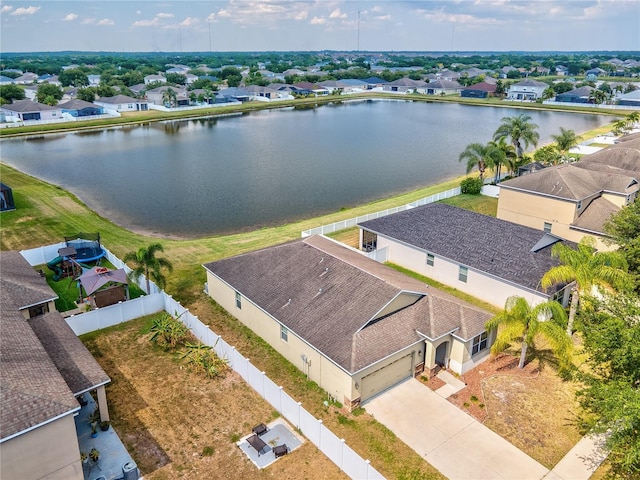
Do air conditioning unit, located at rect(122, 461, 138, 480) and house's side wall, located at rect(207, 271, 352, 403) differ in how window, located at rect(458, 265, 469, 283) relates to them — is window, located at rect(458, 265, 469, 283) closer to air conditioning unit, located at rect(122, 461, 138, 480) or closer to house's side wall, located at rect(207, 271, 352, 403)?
house's side wall, located at rect(207, 271, 352, 403)

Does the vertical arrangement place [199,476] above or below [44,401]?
below

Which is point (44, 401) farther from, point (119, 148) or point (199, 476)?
point (119, 148)

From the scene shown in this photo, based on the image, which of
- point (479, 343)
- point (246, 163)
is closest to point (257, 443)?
point (479, 343)

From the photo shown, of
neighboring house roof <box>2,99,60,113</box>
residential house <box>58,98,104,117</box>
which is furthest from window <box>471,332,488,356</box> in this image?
residential house <box>58,98,104,117</box>

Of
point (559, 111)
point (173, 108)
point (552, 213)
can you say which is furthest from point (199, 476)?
point (559, 111)

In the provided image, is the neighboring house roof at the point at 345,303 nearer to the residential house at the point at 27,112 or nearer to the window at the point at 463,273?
the window at the point at 463,273

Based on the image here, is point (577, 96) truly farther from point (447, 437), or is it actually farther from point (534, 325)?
point (447, 437)
